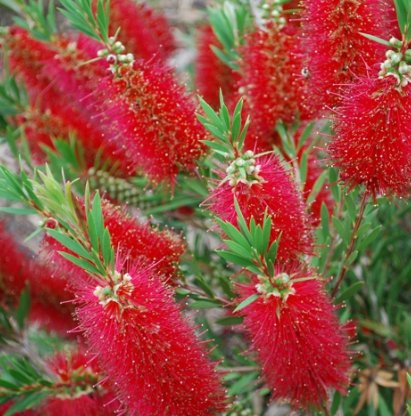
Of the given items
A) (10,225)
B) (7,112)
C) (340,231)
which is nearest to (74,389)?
(340,231)

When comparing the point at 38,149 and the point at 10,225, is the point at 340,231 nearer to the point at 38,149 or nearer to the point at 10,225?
the point at 38,149

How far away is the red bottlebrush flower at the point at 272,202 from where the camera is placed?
2.61 feet

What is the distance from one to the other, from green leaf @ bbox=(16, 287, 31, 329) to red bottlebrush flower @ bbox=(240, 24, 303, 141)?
0.44 meters

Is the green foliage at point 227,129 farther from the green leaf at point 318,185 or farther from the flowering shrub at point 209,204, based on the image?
the green leaf at point 318,185

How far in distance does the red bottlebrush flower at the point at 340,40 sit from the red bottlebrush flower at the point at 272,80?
Result: 115mm

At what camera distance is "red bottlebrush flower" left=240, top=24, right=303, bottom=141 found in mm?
1009

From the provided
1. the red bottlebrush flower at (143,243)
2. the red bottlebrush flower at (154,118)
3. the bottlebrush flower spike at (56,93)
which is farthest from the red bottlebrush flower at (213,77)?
the red bottlebrush flower at (143,243)

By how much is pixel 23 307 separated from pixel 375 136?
0.65 meters

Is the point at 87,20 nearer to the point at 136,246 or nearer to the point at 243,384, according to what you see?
the point at 136,246

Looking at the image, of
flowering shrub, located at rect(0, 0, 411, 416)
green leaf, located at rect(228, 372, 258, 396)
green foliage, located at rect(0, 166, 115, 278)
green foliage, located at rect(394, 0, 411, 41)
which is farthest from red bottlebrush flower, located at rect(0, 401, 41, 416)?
green foliage, located at rect(394, 0, 411, 41)

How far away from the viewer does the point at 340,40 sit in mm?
842

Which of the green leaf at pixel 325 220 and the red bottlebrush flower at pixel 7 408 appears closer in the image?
the green leaf at pixel 325 220

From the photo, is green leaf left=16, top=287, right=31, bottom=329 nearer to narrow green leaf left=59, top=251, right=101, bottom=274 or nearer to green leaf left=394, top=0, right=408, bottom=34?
narrow green leaf left=59, top=251, right=101, bottom=274

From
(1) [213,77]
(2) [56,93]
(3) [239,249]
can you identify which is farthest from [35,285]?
(3) [239,249]
